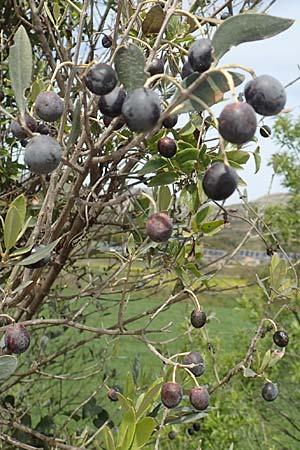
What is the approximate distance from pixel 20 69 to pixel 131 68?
0.43 ft

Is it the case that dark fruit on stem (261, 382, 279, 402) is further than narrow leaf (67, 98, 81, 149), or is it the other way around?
dark fruit on stem (261, 382, 279, 402)

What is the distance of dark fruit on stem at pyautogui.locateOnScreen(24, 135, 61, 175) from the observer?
0.58 meters

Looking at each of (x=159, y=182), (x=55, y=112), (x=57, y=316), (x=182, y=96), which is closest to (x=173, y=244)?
(x=159, y=182)

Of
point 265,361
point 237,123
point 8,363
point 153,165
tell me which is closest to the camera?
point 237,123

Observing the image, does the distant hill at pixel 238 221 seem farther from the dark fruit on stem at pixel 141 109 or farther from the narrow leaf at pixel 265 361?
the dark fruit on stem at pixel 141 109

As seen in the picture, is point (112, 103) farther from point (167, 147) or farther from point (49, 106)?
point (167, 147)

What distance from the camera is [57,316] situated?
72.7 inches

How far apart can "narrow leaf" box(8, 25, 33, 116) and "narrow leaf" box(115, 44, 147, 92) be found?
11cm

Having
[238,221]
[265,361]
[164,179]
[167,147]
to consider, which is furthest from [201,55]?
[238,221]

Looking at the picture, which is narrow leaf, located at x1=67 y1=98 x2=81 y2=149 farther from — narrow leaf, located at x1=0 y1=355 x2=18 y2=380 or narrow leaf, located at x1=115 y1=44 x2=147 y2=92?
narrow leaf, located at x1=0 y1=355 x2=18 y2=380

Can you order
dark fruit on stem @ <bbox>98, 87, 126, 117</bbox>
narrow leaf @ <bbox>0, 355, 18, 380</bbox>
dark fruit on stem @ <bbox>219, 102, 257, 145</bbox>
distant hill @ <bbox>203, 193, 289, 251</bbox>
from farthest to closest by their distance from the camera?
distant hill @ <bbox>203, 193, 289, 251</bbox>, narrow leaf @ <bbox>0, 355, 18, 380</bbox>, dark fruit on stem @ <bbox>98, 87, 126, 117</bbox>, dark fruit on stem @ <bbox>219, 102, 257, 145</bbox>

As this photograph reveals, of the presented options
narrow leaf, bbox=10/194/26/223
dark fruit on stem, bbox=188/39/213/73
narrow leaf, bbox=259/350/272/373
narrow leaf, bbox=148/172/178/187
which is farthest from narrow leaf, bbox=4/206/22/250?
narrow leaf, bbox=259/350/272/373

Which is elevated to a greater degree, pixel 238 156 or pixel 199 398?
pixel 238 156

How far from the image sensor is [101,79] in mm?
557
